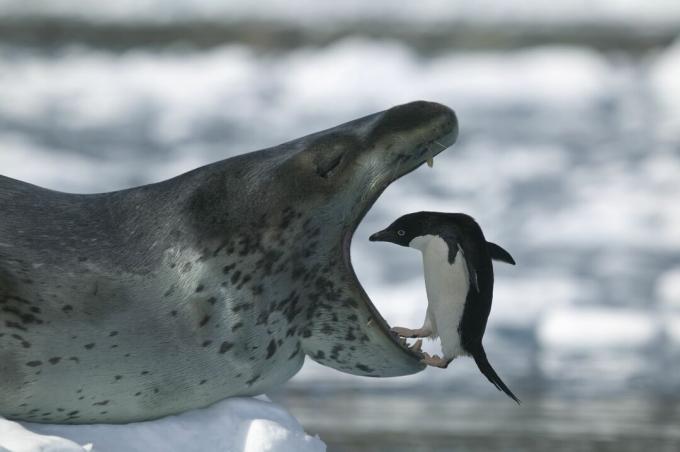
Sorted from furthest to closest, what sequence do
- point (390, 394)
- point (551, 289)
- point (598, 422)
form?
1. point (551, 289)
2. point (390, 394)
3. point (598, 422)

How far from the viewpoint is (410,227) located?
13.3 ft

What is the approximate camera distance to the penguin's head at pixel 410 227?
4.03 metres

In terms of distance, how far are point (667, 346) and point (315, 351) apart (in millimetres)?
7601

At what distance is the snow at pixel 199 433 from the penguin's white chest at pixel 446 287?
533mm

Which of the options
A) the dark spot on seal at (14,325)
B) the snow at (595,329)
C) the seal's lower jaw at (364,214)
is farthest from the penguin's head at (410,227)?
the snow at (595,329)

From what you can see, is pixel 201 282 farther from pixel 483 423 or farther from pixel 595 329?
pixel 595 329

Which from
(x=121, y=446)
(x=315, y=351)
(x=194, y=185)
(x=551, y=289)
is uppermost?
(x=551, y=289)

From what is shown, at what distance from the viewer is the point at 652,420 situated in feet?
23.9

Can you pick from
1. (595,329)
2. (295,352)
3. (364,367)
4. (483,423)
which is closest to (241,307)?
(295,352)

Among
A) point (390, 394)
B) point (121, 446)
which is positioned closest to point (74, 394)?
point (121, 446)

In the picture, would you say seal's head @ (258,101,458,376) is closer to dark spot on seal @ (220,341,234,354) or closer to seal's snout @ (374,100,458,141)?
seal's snout @ (374,100,458,141)

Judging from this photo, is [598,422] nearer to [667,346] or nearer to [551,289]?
[667,346]

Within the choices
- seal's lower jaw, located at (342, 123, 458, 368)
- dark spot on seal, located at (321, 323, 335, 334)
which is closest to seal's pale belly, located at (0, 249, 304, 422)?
dark spot on seal, located at (321, 323, 335, 334)

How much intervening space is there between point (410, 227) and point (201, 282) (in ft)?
2.32
